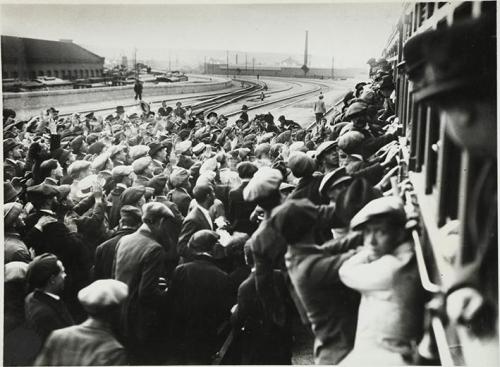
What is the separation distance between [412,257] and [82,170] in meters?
2.44

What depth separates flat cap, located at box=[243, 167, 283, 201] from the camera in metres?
3.22

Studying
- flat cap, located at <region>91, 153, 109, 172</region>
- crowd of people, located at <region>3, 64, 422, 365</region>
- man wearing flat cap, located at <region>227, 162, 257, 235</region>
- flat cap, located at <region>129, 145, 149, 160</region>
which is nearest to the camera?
crowd of people, located at <region>3, 64, 422, 365</region>

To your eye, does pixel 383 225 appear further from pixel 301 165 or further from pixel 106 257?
pixel 106 257

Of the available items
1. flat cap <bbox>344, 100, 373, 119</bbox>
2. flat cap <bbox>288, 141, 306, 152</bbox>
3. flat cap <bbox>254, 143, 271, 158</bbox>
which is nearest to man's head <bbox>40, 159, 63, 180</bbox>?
flat cap <bbox>254, 143, 271, 158</bbox>

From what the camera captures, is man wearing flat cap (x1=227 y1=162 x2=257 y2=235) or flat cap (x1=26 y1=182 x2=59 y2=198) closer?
man wearing flat cap (x1=227 y1=162 x2=257 y2=235)

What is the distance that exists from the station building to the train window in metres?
2.49

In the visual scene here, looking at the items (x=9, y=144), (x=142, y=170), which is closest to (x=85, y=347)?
(x=142, y=170)

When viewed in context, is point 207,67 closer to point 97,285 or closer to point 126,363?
point 97,285

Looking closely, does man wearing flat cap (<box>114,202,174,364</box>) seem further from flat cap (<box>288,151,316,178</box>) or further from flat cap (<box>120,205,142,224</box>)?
flat cap (<box>288,151,316,178</box>)

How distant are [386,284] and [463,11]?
1.35 meters

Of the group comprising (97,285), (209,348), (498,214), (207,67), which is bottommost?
(209,348)

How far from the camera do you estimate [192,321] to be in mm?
3422

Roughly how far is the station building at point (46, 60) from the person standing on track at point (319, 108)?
160cm

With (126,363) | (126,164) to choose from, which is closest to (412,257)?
(126,363)
